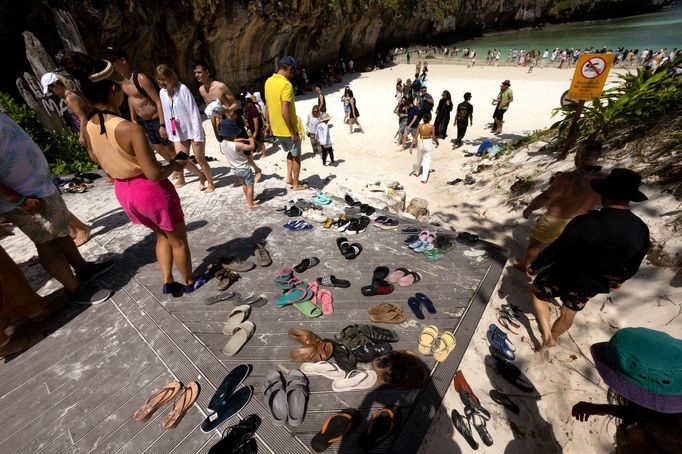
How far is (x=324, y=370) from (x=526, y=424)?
1.91 meters

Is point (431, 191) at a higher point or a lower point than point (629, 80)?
lower

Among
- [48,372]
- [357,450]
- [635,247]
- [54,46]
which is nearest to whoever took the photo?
[357,450]

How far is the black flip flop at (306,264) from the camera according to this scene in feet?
13.1

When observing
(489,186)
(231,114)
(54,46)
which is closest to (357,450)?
(231,114)

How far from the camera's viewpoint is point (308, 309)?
334cm

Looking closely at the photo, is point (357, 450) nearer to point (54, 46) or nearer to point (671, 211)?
point (671, 211)

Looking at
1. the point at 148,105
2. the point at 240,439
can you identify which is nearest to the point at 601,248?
the point at 240,439

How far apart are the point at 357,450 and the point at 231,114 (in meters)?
5.82

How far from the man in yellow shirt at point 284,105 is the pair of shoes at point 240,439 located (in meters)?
4.60

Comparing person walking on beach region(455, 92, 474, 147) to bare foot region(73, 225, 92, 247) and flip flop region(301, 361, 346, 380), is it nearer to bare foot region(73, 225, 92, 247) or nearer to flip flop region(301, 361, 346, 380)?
flip flop region(301, 361, 346, 380)

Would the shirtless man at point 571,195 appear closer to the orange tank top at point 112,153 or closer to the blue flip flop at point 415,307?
the blue flip flop at point 415,307

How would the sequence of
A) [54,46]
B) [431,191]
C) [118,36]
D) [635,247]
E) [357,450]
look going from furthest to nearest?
[118,36]
[54,46]
[431,191]
[635,247]
[357,450]

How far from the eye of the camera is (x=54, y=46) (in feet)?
36.2

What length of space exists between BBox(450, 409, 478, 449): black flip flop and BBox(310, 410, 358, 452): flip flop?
0.91 meters
